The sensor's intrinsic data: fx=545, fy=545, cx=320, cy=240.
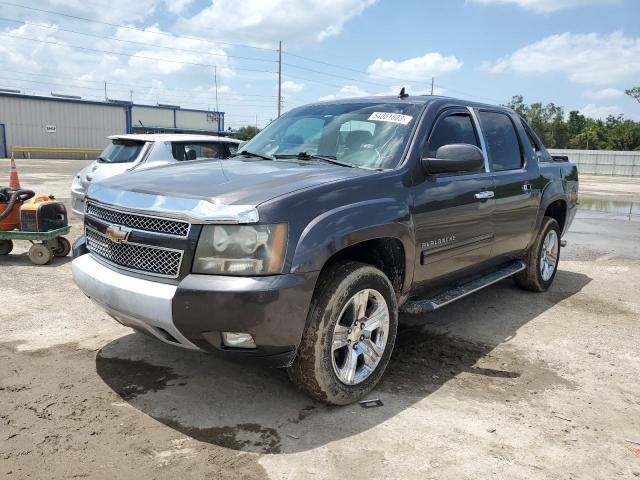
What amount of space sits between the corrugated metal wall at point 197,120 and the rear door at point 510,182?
6235 cm

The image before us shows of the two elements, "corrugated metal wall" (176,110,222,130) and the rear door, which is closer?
the rear door

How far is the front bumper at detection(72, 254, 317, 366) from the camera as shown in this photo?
267 cm

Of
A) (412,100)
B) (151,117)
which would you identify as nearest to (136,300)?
(412,100)

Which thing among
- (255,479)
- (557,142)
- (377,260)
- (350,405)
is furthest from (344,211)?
(557,142)

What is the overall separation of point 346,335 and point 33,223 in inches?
195

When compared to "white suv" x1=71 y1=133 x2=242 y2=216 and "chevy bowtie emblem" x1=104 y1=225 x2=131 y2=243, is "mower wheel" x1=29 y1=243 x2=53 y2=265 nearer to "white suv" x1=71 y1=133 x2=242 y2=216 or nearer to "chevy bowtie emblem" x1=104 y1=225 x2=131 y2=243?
"white suv" x1=71 y1=133 x2=242 y2=216

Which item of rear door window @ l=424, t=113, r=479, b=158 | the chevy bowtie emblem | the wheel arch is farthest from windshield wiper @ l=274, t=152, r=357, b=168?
the chevy bowtie emblem

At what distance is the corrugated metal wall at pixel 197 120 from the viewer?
64.2 meters

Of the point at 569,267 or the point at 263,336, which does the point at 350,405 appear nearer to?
the point at 263,336

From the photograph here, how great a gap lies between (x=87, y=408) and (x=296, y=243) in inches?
62.0

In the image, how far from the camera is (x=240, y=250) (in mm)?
2729

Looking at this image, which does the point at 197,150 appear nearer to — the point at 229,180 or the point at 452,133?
the point at 452,133

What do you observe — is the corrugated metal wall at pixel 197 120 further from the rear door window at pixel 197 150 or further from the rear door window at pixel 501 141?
the rear door window at pixel 501 141

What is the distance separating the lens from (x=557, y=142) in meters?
74.4
